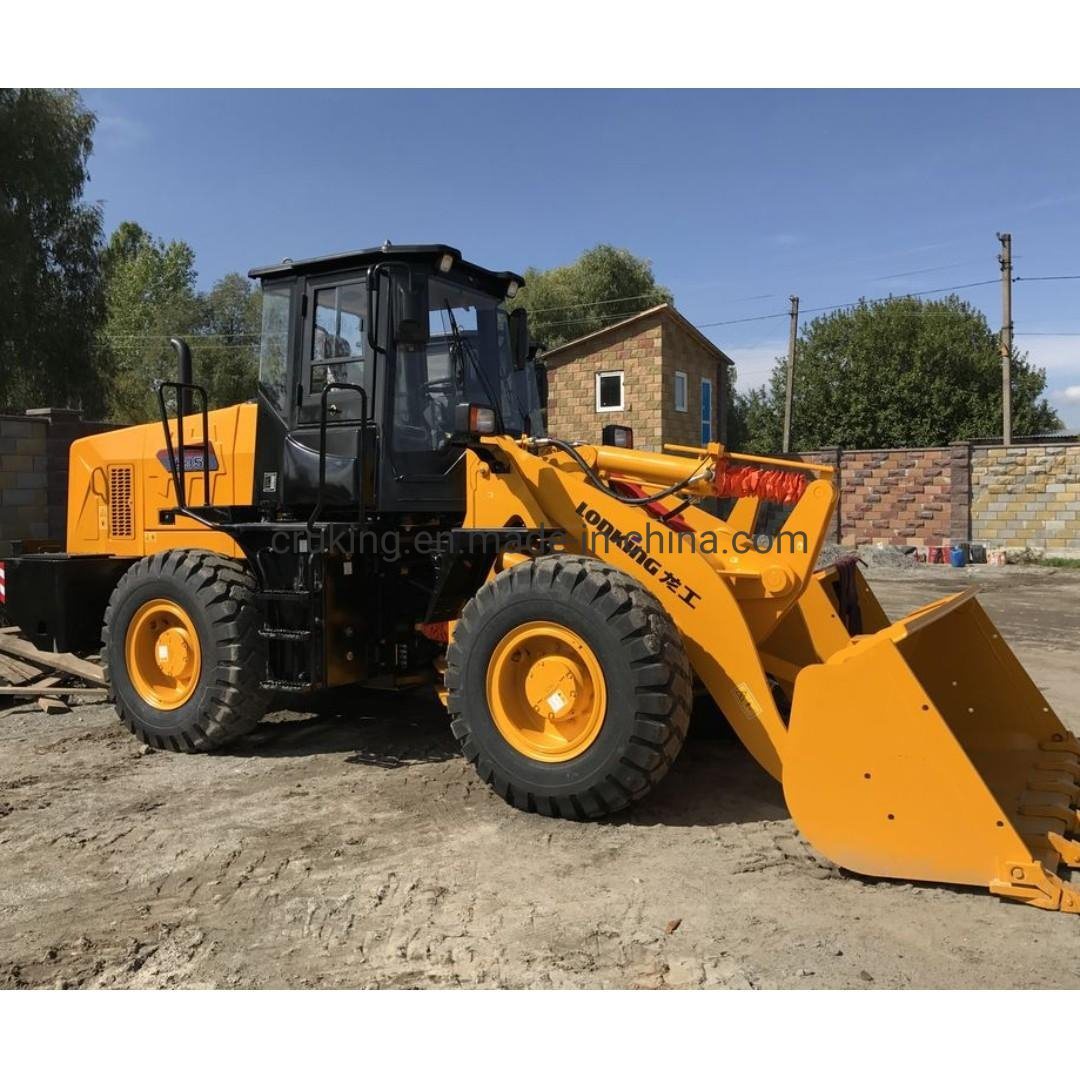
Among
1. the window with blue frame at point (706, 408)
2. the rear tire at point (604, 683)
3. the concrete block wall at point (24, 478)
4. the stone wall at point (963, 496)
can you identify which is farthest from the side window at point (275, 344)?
the window with blue frame at point (706, 408)

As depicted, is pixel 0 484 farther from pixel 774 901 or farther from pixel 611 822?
pixel 774 901

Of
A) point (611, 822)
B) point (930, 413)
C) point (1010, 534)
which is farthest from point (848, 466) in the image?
point (611, 822)

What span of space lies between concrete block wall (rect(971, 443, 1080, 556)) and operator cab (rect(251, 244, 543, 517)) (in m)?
16.8

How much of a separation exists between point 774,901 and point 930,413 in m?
35.1

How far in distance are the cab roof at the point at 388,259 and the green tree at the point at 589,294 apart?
32.5 m

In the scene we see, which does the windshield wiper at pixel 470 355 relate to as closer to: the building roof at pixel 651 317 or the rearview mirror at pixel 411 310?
the rearview mirror at pixel 411 310

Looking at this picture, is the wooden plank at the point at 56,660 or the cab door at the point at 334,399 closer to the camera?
the cab door at the point at 334,399

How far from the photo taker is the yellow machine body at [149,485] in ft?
18.9

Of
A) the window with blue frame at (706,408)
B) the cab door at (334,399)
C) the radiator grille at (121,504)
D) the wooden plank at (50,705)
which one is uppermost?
the window with blue frame at (706,408)

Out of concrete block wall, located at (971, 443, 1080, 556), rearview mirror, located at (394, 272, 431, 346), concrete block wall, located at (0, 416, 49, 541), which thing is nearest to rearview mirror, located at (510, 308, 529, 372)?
rearview mirror, located at (394, 272, 431, 346)

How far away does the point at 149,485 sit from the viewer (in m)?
6.29

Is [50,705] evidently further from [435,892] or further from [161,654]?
[435,892]

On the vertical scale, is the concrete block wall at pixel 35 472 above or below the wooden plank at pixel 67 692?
above

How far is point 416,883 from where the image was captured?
3.62 m
